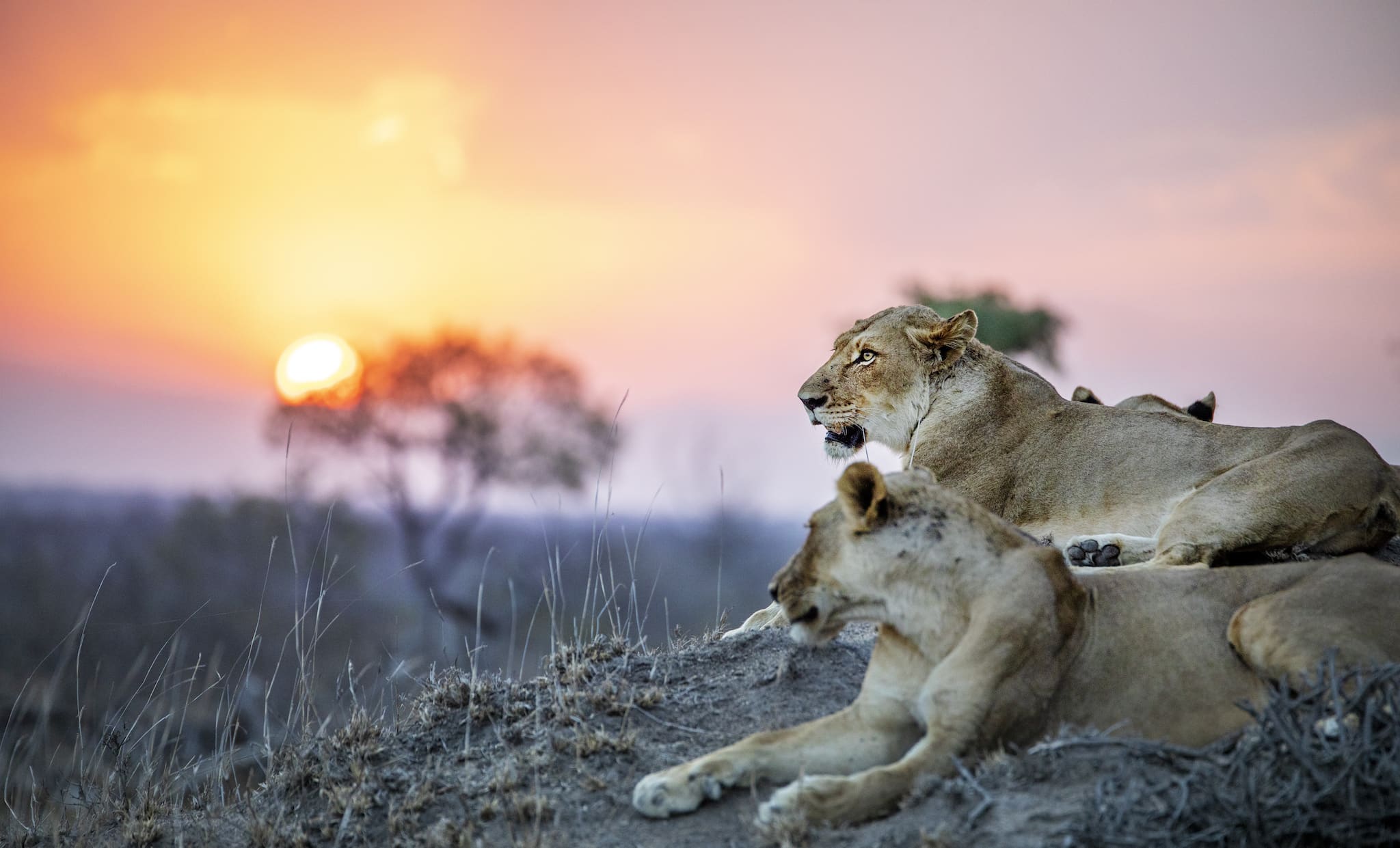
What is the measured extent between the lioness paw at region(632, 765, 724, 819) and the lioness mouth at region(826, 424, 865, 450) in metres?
3.60

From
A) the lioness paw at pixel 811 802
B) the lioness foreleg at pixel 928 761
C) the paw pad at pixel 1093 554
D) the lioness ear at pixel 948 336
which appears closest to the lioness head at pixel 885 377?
the lioness ear at pixel 948 336

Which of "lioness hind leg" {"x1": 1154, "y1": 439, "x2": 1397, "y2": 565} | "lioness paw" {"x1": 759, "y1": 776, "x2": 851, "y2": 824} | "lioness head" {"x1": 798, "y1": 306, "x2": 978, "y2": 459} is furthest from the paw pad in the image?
"lioness paw" {"x1": 759, "y1": 776, "x2": 851, "y2": 824}

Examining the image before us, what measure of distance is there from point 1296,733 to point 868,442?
158 inches

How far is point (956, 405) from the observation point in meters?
7.33

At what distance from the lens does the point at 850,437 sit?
24.9ft

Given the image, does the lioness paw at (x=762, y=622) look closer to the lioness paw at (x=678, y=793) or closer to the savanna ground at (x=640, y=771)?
the savanna ground at (x=640, y=771)

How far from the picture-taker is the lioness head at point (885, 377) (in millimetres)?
7383

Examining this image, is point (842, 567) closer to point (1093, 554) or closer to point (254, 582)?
point (1093, 554)

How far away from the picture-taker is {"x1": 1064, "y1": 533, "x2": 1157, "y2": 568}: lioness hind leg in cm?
629

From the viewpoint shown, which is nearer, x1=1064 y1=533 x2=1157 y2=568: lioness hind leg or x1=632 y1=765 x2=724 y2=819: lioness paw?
x1=632 y1=765 x2=724 y2=819: lioness paw

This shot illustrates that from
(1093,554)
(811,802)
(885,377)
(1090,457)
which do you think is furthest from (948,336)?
(811,802)

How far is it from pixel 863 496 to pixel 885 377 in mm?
3162

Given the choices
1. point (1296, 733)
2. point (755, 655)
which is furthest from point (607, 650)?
point (1296, 733)

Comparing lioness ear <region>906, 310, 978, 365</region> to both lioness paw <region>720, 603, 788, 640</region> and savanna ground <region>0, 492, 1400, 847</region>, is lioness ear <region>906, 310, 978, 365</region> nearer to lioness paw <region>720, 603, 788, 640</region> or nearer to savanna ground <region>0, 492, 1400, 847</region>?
lioness paw <region>720, 603, 788, 640</region>
